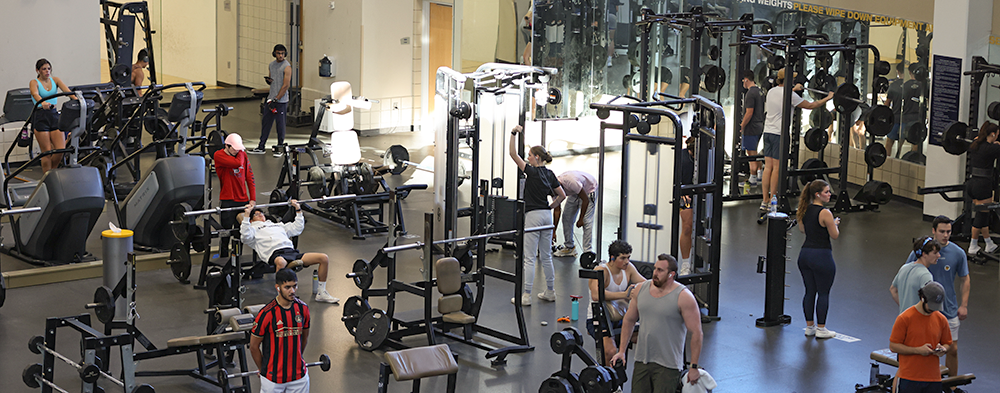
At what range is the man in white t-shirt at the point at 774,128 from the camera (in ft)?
42.9

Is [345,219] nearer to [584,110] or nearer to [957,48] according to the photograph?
[584,110]

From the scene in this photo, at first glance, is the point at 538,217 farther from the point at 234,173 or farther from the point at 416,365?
the point at 416,365

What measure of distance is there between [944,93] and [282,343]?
9.49m

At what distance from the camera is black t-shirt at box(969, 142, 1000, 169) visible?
36.0 ft

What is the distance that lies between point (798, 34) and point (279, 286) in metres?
8.25

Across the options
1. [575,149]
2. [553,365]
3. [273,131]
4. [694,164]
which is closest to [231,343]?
[553,365]

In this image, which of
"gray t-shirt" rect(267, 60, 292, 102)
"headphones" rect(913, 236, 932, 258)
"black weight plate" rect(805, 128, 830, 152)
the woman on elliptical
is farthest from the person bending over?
"gray t-shirt" rect(267, 60, 292, 102)

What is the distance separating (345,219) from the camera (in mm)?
11969

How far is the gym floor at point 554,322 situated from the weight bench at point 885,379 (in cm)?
49

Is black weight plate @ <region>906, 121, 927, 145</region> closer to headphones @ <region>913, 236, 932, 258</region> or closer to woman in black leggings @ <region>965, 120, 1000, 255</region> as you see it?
woman in black leggings @ <region>965, 120, 1000, 255</region>

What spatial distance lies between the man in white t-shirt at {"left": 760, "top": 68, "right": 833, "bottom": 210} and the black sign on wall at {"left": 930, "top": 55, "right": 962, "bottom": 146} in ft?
4.01

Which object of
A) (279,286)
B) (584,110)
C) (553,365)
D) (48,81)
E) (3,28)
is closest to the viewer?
(279,286)

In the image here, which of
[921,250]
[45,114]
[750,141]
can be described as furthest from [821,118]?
[45,114]

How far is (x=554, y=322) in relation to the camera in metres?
8.81
